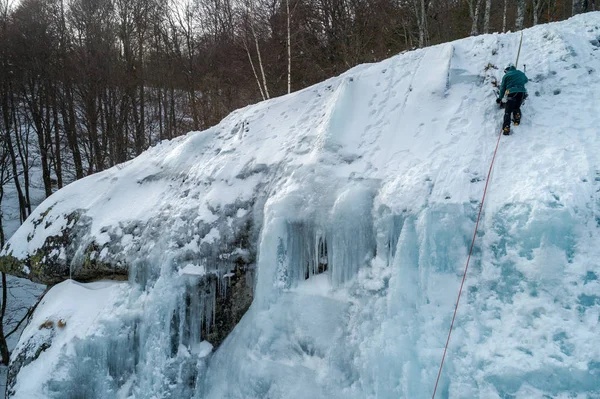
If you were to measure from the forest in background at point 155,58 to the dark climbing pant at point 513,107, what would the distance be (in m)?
8.80

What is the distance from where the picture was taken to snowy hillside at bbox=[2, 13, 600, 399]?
11.2 feet

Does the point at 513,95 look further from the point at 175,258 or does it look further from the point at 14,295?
the point at 14,295

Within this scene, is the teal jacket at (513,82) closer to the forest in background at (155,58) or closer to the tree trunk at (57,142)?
Answer: the forest in background at (155,58)

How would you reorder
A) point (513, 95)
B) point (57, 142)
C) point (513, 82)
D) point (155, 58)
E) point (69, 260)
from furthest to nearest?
1. point (155, 58)
2. point (57, 142)
3. point (69, 260)
4. point (513, 82)
5. point (513, 95)

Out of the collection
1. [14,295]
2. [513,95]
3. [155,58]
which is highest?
[155,58]

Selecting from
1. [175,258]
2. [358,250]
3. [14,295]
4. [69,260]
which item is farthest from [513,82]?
[14,295]

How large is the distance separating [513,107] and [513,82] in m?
0.40

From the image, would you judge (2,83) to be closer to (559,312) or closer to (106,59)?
(106,59)

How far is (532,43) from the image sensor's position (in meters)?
6.07

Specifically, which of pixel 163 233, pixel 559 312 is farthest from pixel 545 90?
pixel 163 233

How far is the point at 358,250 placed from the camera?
4508mm

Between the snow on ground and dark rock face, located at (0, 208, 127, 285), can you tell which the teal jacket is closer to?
dark rock face, located at (0, 208, 127, 285)

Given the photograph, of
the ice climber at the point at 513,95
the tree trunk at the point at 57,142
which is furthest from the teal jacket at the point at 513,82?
the tree trunk at the point at 57,142

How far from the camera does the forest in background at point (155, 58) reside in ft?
46.0
